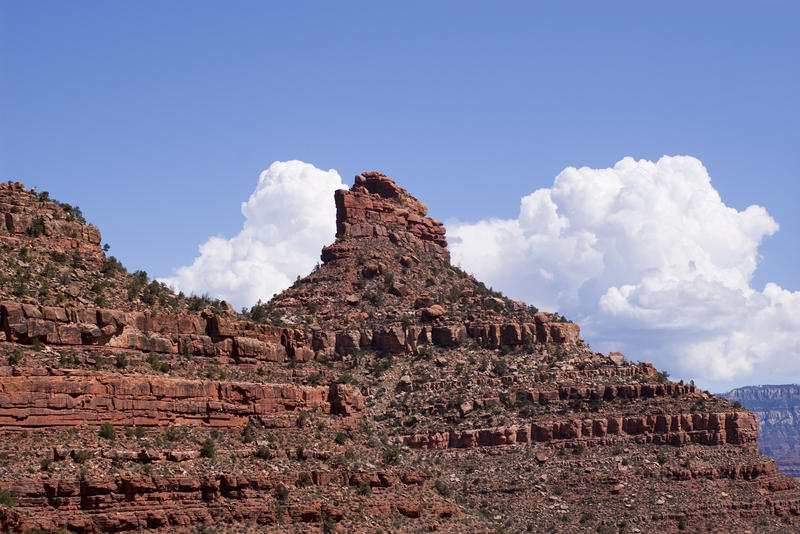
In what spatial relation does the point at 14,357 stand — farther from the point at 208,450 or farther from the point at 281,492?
the point at 281,492

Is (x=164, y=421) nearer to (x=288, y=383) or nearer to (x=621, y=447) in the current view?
(x=288, y=383)

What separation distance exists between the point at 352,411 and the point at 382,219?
2498 inches

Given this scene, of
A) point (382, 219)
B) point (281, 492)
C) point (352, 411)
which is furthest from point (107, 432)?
point (382, 219)

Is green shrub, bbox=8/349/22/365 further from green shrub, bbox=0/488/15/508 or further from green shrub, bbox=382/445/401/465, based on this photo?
green shrub, bbox=382/445/401/465

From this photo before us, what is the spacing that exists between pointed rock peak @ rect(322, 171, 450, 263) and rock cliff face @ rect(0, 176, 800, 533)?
0.89ft

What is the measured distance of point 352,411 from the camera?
104 meters

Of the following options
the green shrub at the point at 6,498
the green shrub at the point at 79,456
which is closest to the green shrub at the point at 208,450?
the green shrub at the point at 79,456

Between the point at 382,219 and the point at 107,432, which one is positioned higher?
the point at 382,219

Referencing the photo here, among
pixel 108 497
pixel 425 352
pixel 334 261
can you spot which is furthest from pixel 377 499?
pixel 334 261

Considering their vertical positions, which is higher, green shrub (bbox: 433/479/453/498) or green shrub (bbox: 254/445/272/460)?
green shrub (bbox: 254/445/272/460)

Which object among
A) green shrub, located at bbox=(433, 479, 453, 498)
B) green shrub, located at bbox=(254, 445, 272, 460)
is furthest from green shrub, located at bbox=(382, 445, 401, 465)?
green shrub, located at bbox=(254, 445, 272, 460)

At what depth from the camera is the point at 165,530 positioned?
81.8 meters

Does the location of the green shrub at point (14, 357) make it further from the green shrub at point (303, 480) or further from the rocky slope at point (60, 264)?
the green shrub at point (303, 480)

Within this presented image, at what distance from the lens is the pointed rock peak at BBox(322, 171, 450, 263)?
16338 cm
